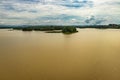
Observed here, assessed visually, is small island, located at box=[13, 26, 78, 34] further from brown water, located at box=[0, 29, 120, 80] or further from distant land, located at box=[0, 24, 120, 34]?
brown water, located at box=[0, 29, 120, 80]

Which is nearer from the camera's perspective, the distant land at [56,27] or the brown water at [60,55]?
the brown water at [60,55]

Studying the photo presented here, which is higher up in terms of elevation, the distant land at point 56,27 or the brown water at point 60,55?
the distant land at point 56,27

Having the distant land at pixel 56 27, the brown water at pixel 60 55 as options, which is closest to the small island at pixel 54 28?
the distant land at pixel 56 27

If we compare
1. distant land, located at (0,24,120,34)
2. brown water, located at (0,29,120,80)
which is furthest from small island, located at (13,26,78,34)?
brown water, located at (0,29,120,80)

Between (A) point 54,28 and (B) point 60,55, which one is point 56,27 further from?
(B) point 60,55

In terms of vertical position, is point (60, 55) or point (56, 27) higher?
point (56, 27)

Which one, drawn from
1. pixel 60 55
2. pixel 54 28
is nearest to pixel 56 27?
pixel 54 28

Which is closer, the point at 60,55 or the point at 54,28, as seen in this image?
the point at 60,55

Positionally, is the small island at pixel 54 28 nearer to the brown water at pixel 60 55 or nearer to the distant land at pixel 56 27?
the distant land at pixel 56 27

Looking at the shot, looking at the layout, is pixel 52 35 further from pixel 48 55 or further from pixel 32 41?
pixel 48 55
